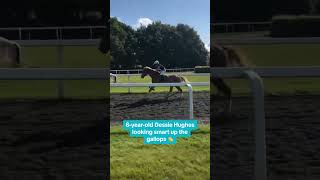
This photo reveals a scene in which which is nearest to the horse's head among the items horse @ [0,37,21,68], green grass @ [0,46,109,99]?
green grass @ [0,46,109,99]

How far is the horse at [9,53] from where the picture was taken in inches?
45.3

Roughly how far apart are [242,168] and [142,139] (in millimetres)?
429

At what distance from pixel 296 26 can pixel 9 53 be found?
3.06 feet

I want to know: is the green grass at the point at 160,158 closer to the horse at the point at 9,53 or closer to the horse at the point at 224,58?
the horse at the point at 224,58

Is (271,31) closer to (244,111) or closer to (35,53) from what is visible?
(244,111)

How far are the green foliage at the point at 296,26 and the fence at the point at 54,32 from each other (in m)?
0.56

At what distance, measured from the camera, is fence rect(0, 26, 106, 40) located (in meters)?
1.15

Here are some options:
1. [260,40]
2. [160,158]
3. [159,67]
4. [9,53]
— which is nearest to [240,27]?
[260,40]

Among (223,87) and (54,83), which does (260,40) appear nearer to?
(223,87)

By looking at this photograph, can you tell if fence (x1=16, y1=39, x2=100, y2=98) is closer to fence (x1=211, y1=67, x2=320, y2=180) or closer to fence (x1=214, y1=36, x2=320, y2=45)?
fence (x1=214, y1=36, x2=320, y2=45)

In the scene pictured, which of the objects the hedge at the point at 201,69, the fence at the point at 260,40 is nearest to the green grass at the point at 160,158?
the hedge at the point at 201,69

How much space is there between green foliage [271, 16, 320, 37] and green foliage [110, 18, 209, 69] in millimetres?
239

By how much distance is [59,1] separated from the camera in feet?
3.74

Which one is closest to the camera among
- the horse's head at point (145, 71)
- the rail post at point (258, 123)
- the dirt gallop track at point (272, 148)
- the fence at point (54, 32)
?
the rail post at point (258, 123)
